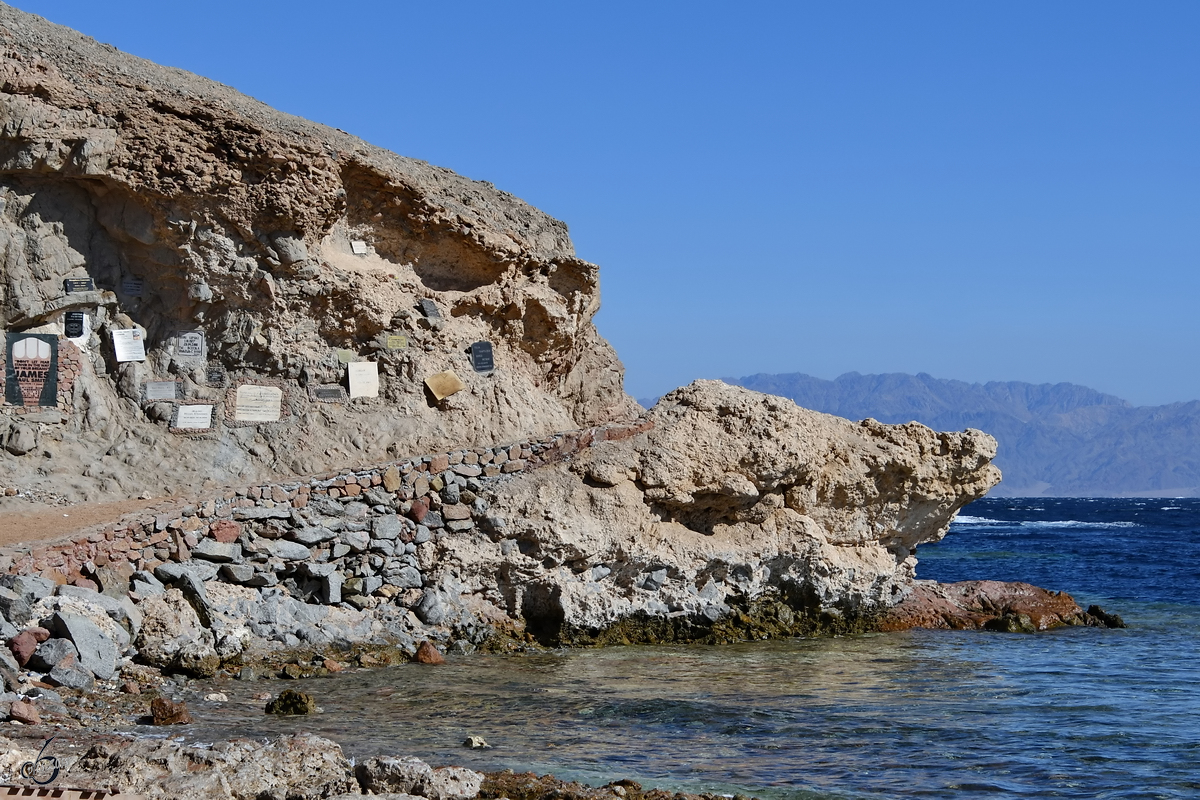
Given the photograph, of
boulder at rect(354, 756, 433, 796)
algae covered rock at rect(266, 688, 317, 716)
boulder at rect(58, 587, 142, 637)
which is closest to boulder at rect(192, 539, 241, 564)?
boulder at rect(58, 587, 142, 637)

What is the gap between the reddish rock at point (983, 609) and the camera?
1582cm

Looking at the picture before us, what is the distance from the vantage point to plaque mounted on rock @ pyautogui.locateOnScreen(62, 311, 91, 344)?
13.7 m

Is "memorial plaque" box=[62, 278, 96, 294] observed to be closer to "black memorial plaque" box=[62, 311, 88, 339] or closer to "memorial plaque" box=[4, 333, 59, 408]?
"black memorial plaque" box=[62, 311, 88, 339]

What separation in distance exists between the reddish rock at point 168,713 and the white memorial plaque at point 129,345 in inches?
243

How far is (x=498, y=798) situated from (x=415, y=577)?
19.3ft

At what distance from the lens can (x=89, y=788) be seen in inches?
261

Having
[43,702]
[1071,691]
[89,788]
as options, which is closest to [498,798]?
[89,788]

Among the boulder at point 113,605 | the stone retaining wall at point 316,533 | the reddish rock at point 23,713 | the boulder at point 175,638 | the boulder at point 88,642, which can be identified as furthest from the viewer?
the stone retaining wall at point 316,533

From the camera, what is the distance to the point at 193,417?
13.8 meters

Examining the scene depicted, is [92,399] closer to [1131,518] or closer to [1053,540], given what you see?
[1053,540]

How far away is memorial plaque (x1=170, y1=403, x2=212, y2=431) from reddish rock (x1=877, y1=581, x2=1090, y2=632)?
8999 mm

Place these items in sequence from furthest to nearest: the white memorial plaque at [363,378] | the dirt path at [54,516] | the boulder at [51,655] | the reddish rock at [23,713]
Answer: the white memorial plaque at [363,378] → the dirt path at [54,516] → the boulder at [51,655] → the reddish rock at [23,713]

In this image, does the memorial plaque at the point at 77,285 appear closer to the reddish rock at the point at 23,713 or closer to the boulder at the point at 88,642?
the boulder at the point at 88,642

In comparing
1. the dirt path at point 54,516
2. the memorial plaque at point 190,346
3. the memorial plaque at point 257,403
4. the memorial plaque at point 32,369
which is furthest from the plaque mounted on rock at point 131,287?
the dirt path at point 54,516
